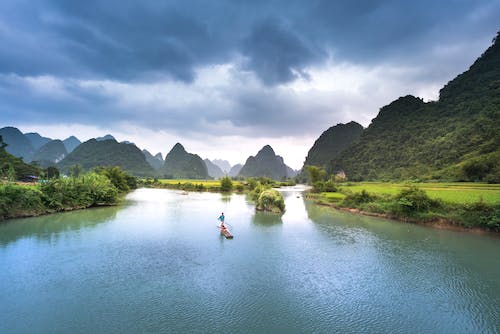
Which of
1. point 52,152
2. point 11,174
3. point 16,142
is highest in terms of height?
point 16,142

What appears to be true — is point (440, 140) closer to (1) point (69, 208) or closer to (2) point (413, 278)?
(2) point (413, 278)

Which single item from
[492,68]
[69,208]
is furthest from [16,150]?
[492,68]

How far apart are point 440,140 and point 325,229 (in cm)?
5008

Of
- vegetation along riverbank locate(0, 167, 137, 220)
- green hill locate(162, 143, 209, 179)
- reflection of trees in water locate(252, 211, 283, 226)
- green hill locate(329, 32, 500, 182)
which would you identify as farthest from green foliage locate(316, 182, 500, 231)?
green hill locate(162, 143, 209, 179)

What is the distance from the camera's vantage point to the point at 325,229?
67.1ft

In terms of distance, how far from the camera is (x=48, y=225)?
1994 cm

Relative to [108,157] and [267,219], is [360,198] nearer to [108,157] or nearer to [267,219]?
[267,219]

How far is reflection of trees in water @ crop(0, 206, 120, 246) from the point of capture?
16531 mm

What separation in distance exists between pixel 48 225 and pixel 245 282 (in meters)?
18.6

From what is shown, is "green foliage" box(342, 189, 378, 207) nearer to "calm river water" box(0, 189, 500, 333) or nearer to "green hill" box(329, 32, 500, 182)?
"calm river water" box(0, 189, 500, 333)

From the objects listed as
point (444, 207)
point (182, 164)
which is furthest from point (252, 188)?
point (182, 164)

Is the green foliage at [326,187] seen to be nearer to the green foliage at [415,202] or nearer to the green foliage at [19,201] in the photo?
the green foliage at [415,202]

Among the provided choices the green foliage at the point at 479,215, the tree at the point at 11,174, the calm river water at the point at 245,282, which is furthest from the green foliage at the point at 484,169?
the tree at the point at 11,174

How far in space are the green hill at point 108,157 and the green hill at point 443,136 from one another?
107028 mm
